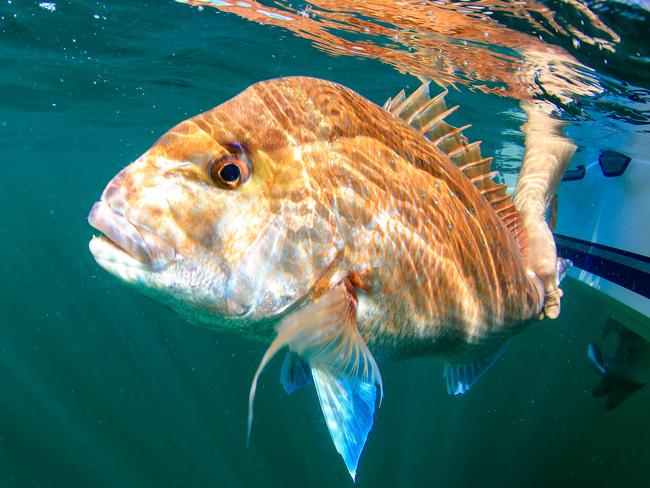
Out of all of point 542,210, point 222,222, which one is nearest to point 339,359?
point 222,222

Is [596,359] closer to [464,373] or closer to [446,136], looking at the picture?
[464,373]

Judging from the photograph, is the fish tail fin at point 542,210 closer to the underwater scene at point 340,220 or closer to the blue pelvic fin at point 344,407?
the underwater scene at point 340,220

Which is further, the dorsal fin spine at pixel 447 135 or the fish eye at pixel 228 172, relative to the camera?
the dorsal fin spine at pixel 447 135

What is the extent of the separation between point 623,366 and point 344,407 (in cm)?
846

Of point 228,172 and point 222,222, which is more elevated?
point 228,172

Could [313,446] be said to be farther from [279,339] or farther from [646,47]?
[279,339]

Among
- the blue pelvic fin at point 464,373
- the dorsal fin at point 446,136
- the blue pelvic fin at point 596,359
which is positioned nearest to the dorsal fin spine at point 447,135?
the dorsal fin at point 446,136

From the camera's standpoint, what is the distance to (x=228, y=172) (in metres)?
1.62

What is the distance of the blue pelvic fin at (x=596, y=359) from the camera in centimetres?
841

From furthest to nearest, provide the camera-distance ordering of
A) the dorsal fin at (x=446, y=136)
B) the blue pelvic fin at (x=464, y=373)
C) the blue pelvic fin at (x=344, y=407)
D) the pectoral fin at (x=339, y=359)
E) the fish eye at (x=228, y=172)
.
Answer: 1. the blue pelvic fin at (x=464, y=373)
2. the dorsal fin at (x=446, y=136)
3. the blue pelvic fin at (x=344, y=407)
4. the fish eye at (x=228, y=172)
5. the pectoral fin at (x=339, y=359)

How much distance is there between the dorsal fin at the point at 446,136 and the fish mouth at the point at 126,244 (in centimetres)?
140

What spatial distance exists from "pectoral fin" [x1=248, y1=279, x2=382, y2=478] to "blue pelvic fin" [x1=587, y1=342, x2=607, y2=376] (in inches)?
329

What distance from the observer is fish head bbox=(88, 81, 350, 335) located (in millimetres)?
1516

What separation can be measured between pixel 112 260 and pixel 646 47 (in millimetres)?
6545
